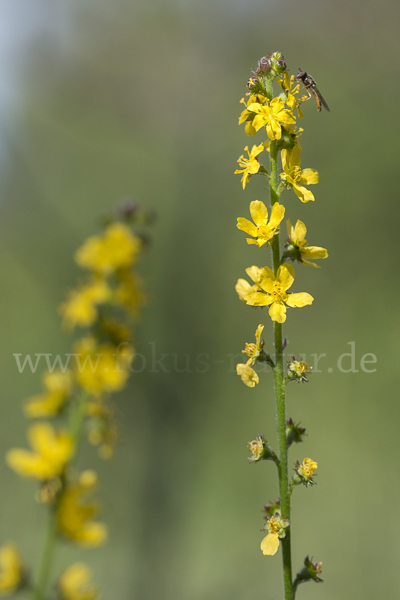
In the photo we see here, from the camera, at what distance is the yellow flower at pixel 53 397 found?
154cm

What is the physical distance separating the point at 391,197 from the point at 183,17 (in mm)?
3632

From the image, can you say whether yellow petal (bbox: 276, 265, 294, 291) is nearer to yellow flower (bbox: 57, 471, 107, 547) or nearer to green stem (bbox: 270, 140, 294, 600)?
green stem (bbox: 270, 140, 294, 600)

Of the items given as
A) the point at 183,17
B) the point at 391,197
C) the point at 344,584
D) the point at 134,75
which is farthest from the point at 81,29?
the point at 344,584

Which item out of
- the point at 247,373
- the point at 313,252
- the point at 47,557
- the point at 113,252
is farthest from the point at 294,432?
the point at 113,252

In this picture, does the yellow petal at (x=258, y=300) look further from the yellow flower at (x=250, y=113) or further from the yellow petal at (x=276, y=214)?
the yellow flower at (x=250, y=113)

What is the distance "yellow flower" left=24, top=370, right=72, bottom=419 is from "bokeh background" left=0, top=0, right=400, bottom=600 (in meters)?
3.41

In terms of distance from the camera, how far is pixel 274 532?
96 cm

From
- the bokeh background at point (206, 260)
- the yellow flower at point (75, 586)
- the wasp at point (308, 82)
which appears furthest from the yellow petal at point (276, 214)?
the bokeh background at point (206, 260)

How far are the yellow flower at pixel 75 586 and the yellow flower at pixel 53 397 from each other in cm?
54

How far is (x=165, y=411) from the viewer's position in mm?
5023

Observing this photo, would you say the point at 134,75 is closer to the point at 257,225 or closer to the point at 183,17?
the point at 183,17

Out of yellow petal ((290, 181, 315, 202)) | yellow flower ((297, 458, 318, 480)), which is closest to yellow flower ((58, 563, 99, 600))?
yellow flower ((297, 458, 318, 480))

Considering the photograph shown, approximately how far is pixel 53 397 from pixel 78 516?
0.39 meters

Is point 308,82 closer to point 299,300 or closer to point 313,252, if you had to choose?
point 313,252
